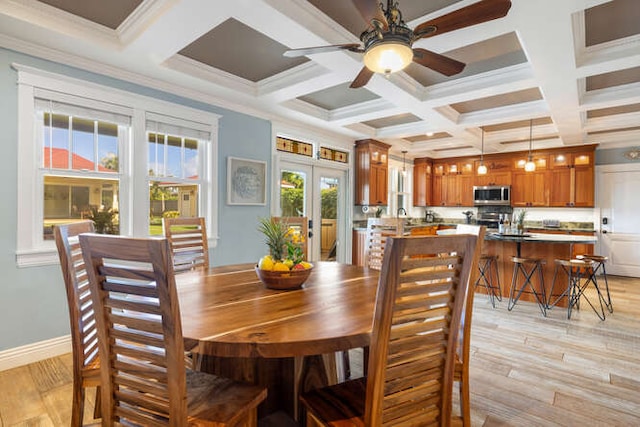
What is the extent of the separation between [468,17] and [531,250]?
3769 millimetres

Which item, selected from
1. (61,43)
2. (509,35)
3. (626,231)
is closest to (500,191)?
(626,231)

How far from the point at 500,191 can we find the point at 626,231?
224 cm

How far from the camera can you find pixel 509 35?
2.67 m

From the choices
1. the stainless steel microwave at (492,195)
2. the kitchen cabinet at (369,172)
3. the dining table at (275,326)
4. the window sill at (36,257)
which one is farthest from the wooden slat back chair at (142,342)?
the stainless steel microwave at (492,195)

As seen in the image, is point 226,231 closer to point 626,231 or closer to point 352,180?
point 352,180

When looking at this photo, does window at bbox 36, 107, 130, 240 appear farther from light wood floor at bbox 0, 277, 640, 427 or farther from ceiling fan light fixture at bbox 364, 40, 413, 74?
ceiling fan light fixture at bbox 364, 40, 413, 74

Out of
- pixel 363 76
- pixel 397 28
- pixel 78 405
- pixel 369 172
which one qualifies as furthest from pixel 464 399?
pixel 369 172

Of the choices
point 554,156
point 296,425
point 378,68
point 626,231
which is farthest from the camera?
point 554,156

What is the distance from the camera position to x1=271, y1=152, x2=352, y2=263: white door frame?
4.68 meters

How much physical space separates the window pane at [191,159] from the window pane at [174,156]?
2.7 inches

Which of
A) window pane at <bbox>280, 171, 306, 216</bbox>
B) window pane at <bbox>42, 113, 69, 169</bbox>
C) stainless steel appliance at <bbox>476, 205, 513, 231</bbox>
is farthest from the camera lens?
stainless steel appliance at <bbox>476, 205, 513, 231</bbox>

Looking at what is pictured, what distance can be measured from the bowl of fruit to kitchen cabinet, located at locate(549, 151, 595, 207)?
684cm

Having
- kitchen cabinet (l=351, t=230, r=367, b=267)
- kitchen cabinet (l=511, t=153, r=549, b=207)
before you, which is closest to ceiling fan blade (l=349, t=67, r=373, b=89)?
kitchen cabinet (l=351, t=230, r=367, b=267)

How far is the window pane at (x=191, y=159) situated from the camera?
3.76 m
